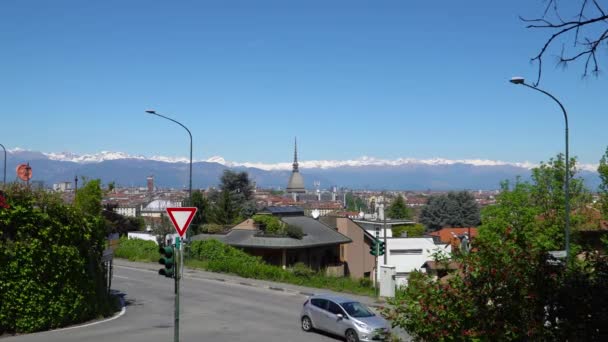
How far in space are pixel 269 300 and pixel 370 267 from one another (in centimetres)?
2515

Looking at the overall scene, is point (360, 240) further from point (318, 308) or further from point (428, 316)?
point (428, 316)

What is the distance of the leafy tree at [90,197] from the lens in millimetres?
28484

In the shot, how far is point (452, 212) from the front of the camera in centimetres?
10969

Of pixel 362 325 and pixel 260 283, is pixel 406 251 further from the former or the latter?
pixel 362 325

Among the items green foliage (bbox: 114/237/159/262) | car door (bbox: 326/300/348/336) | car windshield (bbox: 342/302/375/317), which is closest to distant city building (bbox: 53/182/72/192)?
green foliage (bbox: 114/237/159/262)

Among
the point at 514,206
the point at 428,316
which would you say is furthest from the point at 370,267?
the point at 428,316

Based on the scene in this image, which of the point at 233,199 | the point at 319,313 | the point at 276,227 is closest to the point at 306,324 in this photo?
the point at 319,313

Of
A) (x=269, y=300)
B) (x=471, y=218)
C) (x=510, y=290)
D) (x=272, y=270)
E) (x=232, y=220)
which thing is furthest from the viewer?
(x=471, y=218)

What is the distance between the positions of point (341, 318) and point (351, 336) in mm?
698

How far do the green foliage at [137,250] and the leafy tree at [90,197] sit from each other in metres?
15.3

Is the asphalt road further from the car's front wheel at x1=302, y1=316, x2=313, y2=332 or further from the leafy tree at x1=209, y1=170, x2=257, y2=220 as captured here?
the leafy tree at x1=209, y1=170, x2=257, y2=220

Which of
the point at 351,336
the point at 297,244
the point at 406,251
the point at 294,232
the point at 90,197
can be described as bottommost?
the point at 406,251

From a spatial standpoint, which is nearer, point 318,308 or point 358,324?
point 358,324

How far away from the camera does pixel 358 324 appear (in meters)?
18.8
